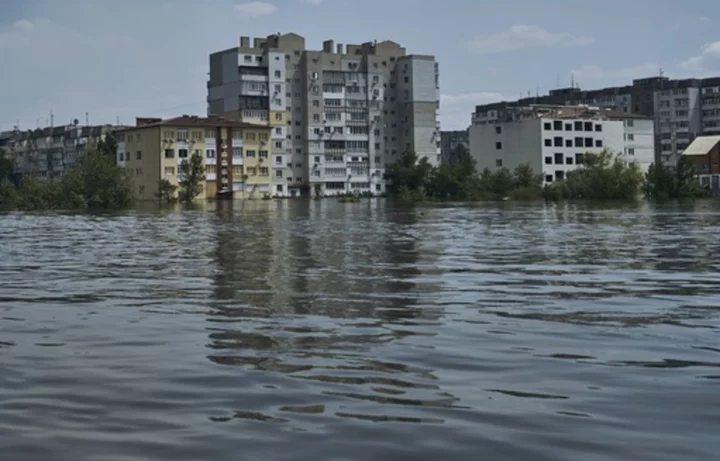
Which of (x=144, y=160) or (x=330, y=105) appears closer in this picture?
(x=144, y=160)

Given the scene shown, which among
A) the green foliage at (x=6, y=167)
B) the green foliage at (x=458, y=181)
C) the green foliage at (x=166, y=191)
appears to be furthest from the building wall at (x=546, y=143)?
the green foliage at (x=6, y=167)

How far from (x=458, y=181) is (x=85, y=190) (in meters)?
59.2

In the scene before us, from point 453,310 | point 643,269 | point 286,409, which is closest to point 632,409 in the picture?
point 286,409

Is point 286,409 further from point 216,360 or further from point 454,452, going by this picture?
point 216,360

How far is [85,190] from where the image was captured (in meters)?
91.3

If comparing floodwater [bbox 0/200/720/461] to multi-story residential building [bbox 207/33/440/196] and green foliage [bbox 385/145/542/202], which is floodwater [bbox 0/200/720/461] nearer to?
green foliage [bbox 385/145/542/202]

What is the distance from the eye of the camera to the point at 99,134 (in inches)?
7530

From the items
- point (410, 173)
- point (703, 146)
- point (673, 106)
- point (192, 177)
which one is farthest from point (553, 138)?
point (673, 106)

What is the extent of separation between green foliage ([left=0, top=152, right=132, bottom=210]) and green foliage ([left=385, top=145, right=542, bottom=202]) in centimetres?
4156

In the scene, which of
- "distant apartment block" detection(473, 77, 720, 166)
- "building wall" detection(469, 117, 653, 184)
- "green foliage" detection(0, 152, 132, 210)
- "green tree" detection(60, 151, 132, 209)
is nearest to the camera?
"green foliage" detection(0, 152, 132, 210)

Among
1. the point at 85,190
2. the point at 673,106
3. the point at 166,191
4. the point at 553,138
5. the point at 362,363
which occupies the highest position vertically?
the point at 673,106

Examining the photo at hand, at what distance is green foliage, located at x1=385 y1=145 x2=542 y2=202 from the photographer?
11988cm

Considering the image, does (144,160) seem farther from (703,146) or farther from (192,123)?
(703,146)

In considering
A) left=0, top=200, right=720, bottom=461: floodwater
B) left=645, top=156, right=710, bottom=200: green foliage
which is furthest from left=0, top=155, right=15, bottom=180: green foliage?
left=0, top=200, right=720, bottom=461: floodwater
